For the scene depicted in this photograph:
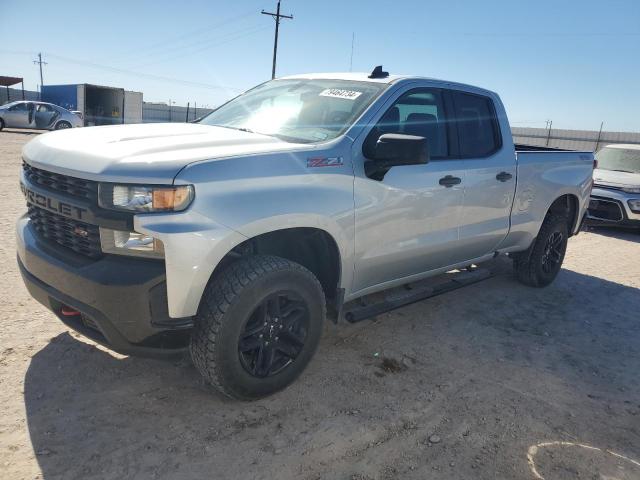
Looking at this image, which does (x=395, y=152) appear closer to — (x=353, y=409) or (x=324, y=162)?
(x=324, y=162)

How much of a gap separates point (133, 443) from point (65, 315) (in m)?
0.76

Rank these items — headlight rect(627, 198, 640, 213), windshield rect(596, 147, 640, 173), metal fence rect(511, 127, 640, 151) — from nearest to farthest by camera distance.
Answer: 1. headlight rect(627, 198, 640, 213)
2. windshield rect(596, 147, 640, 173)
3. metal fence rect(511, 127, 640, 151)

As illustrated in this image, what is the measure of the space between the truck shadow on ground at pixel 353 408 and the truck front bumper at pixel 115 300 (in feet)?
1.52

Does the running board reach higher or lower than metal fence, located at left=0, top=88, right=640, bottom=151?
lower

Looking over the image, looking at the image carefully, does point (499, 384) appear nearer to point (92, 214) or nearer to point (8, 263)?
point (92, 214)

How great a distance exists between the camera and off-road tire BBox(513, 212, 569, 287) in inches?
207

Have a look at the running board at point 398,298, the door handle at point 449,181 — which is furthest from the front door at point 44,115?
the door handle at point 449,181

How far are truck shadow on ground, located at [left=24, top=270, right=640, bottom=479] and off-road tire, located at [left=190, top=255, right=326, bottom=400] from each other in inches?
8.8

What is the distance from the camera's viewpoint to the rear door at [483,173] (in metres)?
4.05

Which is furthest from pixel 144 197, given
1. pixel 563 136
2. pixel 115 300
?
pixel 563 136

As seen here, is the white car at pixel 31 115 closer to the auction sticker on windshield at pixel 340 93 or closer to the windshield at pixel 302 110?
the windshield at pixel 302 110

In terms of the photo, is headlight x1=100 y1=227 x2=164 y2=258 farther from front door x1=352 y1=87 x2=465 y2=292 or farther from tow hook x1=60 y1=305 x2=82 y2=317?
front door x1=352 y1=87 x2=465 y2=292

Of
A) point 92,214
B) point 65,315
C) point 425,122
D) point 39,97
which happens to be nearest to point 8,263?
point 65,315

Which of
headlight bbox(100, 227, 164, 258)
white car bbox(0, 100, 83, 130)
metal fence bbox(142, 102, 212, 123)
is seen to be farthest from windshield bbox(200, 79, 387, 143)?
metal fence bbox(142, 102, 212, 123)
